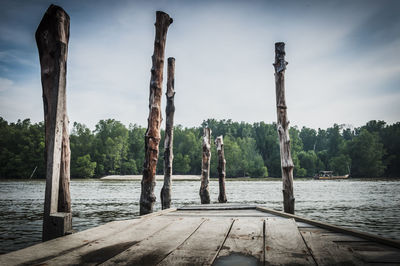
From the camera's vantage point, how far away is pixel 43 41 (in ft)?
12.3

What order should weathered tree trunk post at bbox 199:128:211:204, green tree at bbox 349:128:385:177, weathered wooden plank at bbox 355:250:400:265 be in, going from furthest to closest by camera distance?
green tree at bbox 349:128:385:177
weathered tree trunk post at bbox 199:128:211:204
weathered wooden plank at bbox 355:250:400:265

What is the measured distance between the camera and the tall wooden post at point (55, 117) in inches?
131

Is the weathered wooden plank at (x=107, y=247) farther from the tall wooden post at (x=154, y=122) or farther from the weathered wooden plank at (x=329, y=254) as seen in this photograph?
the tall wooden post at (x=154, y=122)

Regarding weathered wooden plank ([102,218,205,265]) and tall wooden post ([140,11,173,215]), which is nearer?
weathered wooden plank ([102,218,205,265])

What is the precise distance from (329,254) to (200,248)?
124 centimetres

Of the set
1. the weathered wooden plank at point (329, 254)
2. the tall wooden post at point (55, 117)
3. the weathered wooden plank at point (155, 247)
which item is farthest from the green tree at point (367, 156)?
the tall wooden post at point (55, 117)

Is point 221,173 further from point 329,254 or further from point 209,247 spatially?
point 329,254

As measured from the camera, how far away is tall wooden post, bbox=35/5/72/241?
3.34 metres

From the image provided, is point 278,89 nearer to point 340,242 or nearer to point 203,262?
point 340,242

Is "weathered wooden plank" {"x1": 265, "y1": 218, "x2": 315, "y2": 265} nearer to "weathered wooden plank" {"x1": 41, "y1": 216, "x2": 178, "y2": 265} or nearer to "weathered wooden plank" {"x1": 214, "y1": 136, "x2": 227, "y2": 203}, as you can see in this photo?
"weathered wooden plank" {"x1": 41, "y1": 216, "x2": 178, "y2": 265}

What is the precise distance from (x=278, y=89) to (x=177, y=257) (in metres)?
6.27

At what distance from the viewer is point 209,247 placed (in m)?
2.84

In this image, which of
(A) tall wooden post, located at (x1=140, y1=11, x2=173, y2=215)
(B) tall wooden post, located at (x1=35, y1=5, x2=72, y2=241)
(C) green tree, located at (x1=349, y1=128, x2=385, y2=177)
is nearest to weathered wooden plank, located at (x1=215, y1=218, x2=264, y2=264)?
(B) tall wooden post, located at (x1=35, y1=5, x2=72, y2=241)

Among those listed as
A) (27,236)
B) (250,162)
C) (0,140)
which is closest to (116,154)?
(0,140)
